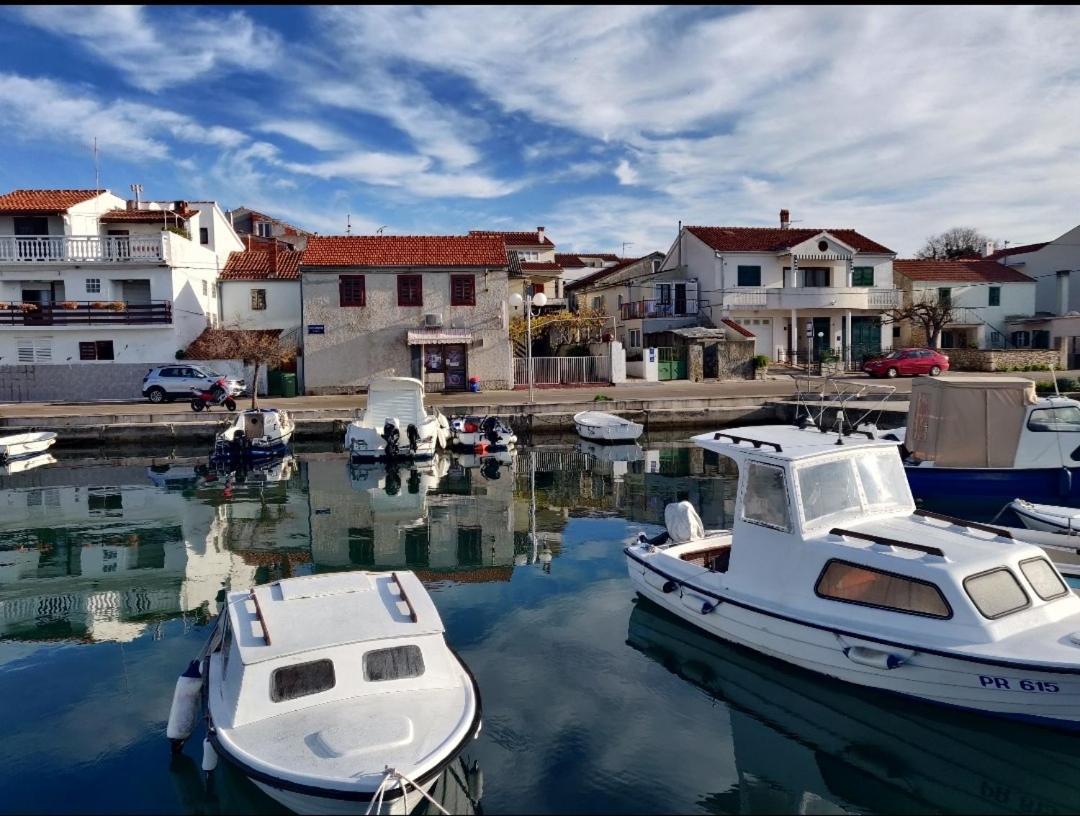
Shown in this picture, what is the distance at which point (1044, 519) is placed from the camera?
13125 mm

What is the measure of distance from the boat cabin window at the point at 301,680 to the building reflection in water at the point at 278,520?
522 cm

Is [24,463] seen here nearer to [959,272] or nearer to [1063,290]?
[959,272]

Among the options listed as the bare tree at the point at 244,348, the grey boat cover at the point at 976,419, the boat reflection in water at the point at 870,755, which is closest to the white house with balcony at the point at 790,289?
the bare tree at the point at 244,348

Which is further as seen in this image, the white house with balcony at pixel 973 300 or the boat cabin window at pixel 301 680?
the white house with balcony at pixel 973 300

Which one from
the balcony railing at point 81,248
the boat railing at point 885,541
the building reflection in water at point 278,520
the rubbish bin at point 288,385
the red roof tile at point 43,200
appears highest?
the red roof tile at point 43,200

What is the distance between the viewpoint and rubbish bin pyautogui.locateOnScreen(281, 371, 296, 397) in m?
36.2

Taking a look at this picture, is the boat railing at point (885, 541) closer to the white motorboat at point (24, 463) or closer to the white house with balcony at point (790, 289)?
the white motorboat at point (24, 463)

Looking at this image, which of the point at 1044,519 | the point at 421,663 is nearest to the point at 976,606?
the point at 421,663

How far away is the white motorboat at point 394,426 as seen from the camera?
25.8 meters

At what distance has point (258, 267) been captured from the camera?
42250mm

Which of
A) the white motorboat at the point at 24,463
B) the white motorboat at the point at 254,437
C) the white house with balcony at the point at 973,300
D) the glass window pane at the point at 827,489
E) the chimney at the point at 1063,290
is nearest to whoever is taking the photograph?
the glass window pane at the point at 827,489

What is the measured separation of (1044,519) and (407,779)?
11.7 metres

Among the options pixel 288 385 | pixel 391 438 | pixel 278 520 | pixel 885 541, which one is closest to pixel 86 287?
pixel 288 385

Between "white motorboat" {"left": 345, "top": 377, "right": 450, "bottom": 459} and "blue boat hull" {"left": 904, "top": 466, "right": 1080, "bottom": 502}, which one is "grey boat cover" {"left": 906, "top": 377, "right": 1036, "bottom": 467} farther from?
"white motorboat" {"left": 345, "top": 377, "right": 450, "bottom": 459}
